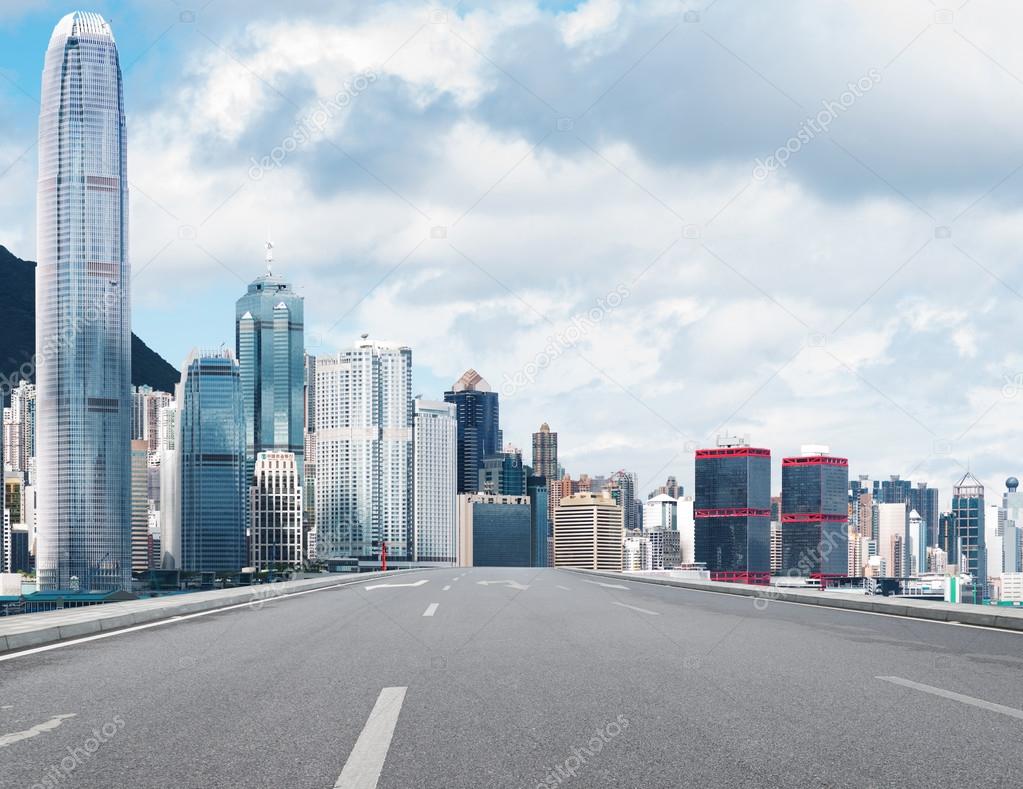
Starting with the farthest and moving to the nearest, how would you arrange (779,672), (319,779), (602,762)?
(779,672), (602,762), (319,779)

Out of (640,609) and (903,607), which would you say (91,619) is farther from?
(903,607)

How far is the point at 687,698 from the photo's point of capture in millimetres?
9062

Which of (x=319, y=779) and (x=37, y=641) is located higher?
(x=319, y=779)

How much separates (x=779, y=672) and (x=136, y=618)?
1137cm

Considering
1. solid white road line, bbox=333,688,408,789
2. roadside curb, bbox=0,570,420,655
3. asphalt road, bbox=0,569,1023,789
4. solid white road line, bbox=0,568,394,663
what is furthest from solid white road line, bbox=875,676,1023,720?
roadside curb, bbox=0,570,420,655

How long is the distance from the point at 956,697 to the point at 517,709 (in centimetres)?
366

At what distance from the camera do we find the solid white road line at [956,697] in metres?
8.47

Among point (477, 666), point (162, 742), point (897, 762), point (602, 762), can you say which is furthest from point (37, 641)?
point (897, 762)

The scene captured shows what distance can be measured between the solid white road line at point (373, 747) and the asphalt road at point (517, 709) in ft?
0.08

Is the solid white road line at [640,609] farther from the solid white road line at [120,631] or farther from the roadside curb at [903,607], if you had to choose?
the solid white road line at [120,631]

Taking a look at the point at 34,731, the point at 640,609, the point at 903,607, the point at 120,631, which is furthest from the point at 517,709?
the point at 903,607

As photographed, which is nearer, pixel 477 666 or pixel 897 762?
pixel 897 762

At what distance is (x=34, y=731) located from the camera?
775cm

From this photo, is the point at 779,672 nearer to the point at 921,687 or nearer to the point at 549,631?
the point at 921,687
